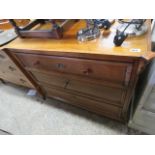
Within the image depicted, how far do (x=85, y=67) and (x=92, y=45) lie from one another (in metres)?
0.14

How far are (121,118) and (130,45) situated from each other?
2.41 feet

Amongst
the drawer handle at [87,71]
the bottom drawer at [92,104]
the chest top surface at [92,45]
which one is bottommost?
the bottom drawer at [92,104]

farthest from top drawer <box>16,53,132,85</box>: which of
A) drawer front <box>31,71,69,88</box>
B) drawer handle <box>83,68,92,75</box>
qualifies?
drawer front <box>31,71,69,88</box>

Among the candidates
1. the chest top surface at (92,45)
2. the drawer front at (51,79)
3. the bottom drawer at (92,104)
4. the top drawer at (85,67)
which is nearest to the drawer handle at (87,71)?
the top drawer at (85,67)

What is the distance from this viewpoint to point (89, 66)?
76cm

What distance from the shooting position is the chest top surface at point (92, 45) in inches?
24.0

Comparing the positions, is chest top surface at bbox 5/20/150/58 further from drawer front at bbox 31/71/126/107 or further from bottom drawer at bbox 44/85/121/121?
bottom drawer at bbox 44/85/121/121

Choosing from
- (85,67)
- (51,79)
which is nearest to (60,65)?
(85,67)

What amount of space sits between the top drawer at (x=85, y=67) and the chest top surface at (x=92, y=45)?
Result: 0.06 metres

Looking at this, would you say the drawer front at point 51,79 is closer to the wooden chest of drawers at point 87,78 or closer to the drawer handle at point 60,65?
the wooden chest of drawers at point 87,78

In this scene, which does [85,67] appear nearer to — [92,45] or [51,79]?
[92,45]

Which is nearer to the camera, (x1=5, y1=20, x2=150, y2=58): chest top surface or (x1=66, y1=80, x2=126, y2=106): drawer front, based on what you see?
(x1=5, y1=20, x2=150, y2=58): chest top surface

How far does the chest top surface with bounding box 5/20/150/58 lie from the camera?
2.00 feet
